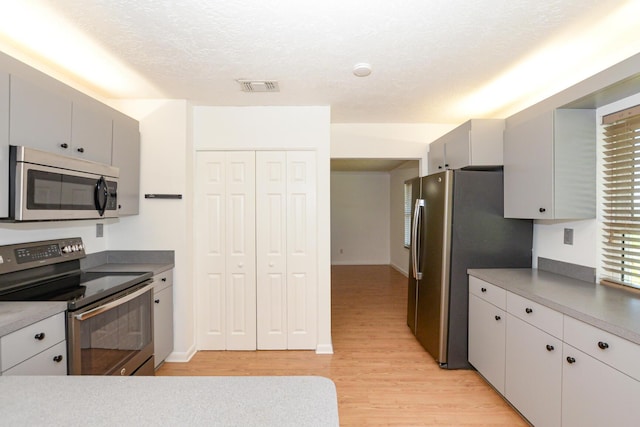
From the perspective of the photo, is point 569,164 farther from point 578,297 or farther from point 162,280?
point 162,280

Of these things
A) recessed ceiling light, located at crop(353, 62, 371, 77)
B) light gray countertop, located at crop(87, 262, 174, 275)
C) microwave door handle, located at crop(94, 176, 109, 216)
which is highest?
recessed ceiling light, located at crop(353, 62, 371, 77)

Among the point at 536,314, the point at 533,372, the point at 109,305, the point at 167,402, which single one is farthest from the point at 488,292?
the point at 109,305

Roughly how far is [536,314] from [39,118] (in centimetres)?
323

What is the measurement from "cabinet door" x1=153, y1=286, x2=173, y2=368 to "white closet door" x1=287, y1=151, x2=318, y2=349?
1095mm

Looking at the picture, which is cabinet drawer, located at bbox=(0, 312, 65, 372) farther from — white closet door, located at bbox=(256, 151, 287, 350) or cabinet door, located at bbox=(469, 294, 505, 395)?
cabinet door, located at bbox=(469, 294, 505, 395)

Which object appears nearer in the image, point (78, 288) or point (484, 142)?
point (78, 288)

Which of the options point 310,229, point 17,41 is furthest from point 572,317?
point 17,41

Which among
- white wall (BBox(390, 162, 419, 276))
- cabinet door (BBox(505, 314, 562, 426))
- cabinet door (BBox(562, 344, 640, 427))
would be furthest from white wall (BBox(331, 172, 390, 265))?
cabinet door (BBox(562, 344, 640, 427))

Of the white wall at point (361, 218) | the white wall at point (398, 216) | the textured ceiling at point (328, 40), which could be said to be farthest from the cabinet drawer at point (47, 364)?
the white wall at point (361, 218)

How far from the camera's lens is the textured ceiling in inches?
62.6

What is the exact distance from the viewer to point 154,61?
2174 mm

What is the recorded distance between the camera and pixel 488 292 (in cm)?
242

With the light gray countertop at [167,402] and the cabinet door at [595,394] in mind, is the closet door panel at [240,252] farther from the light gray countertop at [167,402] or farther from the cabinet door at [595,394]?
the cabinet door at [595,394]

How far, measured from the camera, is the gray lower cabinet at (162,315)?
2.58 m
